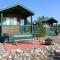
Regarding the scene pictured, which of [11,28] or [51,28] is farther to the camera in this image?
[51,28]

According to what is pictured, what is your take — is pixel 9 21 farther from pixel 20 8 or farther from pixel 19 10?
pixel 20 8

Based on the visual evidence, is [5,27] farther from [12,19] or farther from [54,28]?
[54,28]

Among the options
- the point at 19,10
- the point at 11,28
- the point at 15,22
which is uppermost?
the point at 19,10

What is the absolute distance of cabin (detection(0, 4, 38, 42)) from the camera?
20.7 meters

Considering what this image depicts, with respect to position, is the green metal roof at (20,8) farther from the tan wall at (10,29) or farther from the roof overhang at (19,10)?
the tan wall at (10,29)

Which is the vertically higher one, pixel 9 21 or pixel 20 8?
pixel 20 8

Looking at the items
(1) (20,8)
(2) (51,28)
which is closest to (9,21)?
(1) (20,8)

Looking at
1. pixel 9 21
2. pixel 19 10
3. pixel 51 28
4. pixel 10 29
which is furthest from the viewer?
pixel 51 28

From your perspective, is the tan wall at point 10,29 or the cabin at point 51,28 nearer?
the tan wall at point 10,29

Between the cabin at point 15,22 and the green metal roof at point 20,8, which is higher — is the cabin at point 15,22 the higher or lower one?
the lower one

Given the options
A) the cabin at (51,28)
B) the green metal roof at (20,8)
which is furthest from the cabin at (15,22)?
the cabin at (51,28)

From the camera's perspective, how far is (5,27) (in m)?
21.0

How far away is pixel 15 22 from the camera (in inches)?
902

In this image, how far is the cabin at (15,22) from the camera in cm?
2074
